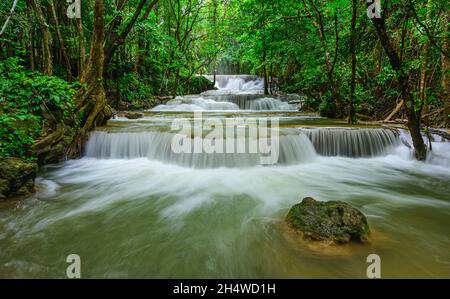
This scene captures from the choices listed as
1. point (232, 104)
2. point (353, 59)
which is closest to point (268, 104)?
point (232, 104)

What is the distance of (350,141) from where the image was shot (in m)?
6.68

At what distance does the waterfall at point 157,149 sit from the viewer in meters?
5.80

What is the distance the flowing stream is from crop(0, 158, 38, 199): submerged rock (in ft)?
0.73

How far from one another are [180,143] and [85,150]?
2531mm

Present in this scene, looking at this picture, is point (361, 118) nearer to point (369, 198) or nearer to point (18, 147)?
point (369, 198)

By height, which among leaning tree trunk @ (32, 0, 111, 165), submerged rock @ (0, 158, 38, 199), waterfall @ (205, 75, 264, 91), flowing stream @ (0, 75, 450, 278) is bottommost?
flowing stream @ (0, 75, 450, 278)

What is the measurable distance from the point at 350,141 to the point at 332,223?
478 centimetres

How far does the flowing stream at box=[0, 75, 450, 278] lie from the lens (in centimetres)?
233

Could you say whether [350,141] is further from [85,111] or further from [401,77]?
[85,111]

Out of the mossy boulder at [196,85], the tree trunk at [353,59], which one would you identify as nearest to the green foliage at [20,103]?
the tree trunk at [353,59]

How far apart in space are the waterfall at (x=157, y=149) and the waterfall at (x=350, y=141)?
337 millimetres

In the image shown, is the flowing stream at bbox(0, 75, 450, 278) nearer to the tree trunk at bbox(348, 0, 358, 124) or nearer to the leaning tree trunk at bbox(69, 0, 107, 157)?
the leaning tree trunk at bbox(69, 0, 107, 157)

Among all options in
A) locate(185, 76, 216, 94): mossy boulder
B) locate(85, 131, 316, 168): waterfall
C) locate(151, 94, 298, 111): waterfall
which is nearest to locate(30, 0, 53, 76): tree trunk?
locate(85, 131, 316, 168): waterfall

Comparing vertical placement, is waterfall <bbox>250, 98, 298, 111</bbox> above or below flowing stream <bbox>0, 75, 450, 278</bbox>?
above
